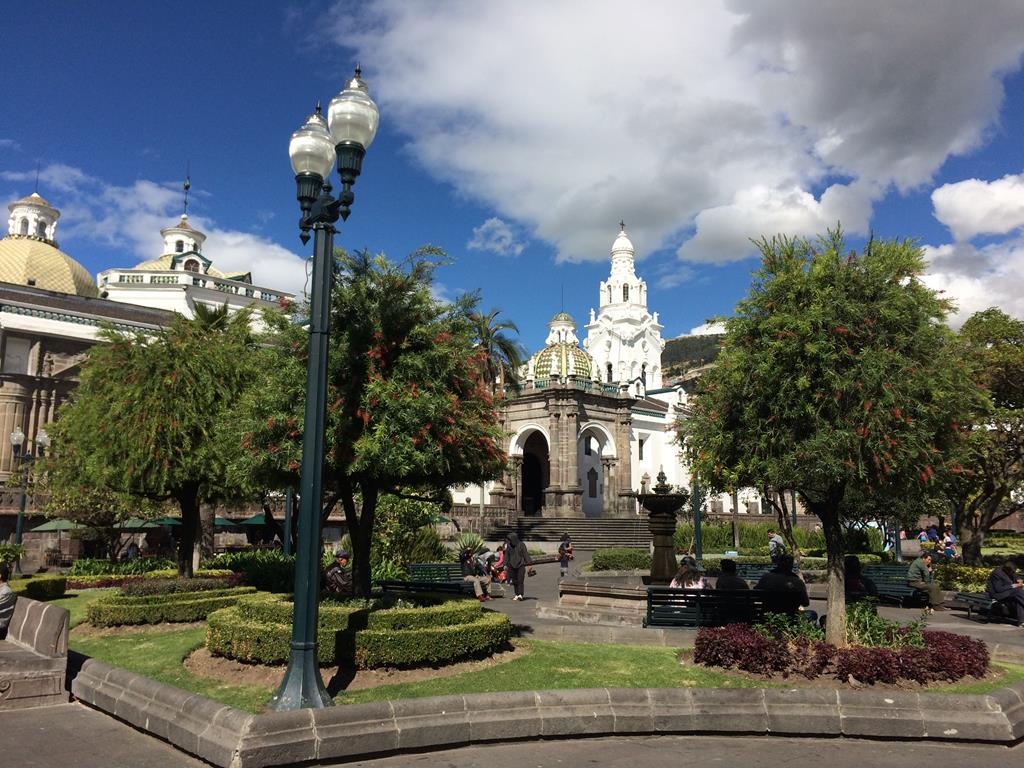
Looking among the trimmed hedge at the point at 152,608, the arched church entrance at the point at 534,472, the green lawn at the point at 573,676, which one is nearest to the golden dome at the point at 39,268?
the arched church entrance at the point at 534,472

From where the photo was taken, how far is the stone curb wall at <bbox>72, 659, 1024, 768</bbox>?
682 centimetres

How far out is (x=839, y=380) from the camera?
9469mm

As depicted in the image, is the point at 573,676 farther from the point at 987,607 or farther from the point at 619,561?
the point at 619,561

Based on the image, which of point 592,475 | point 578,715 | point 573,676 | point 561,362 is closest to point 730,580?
point 573,676

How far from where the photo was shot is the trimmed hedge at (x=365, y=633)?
9.25 metres

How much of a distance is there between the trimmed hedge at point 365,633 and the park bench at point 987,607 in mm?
10419

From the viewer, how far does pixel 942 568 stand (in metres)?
21.1

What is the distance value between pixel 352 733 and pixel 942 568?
19723mm

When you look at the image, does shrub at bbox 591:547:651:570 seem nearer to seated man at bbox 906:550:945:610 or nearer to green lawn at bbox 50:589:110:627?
seated man at bbox 906:550:945:610

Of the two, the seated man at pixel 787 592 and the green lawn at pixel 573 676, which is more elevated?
the seated man at pixel 787 592

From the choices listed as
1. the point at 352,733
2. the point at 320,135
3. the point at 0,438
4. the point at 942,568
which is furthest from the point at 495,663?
the point at 0,438

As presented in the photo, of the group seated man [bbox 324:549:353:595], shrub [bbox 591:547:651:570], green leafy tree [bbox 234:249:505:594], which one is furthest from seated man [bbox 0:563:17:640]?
shrub [bbox 591:547:651:570]

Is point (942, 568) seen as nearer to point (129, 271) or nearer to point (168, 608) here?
point (168, 608)

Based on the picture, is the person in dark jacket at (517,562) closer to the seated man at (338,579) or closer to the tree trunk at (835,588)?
the seated man at (338,579)
